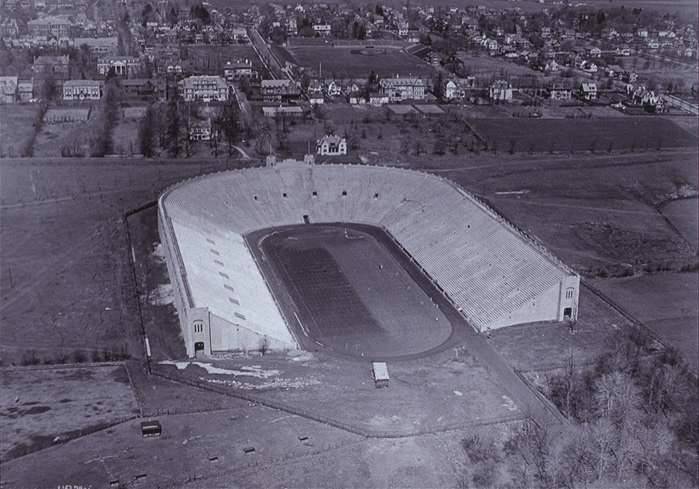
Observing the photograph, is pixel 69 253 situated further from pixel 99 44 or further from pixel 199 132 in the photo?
pixel 99 44

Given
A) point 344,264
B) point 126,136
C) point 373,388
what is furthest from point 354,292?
point 126,136

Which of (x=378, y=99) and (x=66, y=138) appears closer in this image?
(x=66, y=138)

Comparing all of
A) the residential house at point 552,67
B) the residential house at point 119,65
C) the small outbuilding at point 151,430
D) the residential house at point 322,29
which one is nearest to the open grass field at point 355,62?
the residential house at point 322,29

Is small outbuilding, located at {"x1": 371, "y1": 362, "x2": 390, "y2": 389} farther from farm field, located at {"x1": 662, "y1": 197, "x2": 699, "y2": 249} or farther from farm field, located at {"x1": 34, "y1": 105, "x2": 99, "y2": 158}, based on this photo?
farm field, located at {"x1": 34, "y1": 105, "x2": 99, "y2": 158}

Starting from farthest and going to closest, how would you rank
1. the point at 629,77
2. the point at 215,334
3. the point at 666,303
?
the point at 629,77 → the point at 666,303 → the point at 215,334

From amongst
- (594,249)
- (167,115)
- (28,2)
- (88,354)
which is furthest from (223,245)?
(28,2)

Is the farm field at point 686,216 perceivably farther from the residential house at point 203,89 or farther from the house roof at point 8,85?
the house roof at point 8,85

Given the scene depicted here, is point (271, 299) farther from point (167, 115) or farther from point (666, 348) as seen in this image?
point (167, 115)

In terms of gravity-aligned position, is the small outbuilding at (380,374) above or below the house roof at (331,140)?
above
